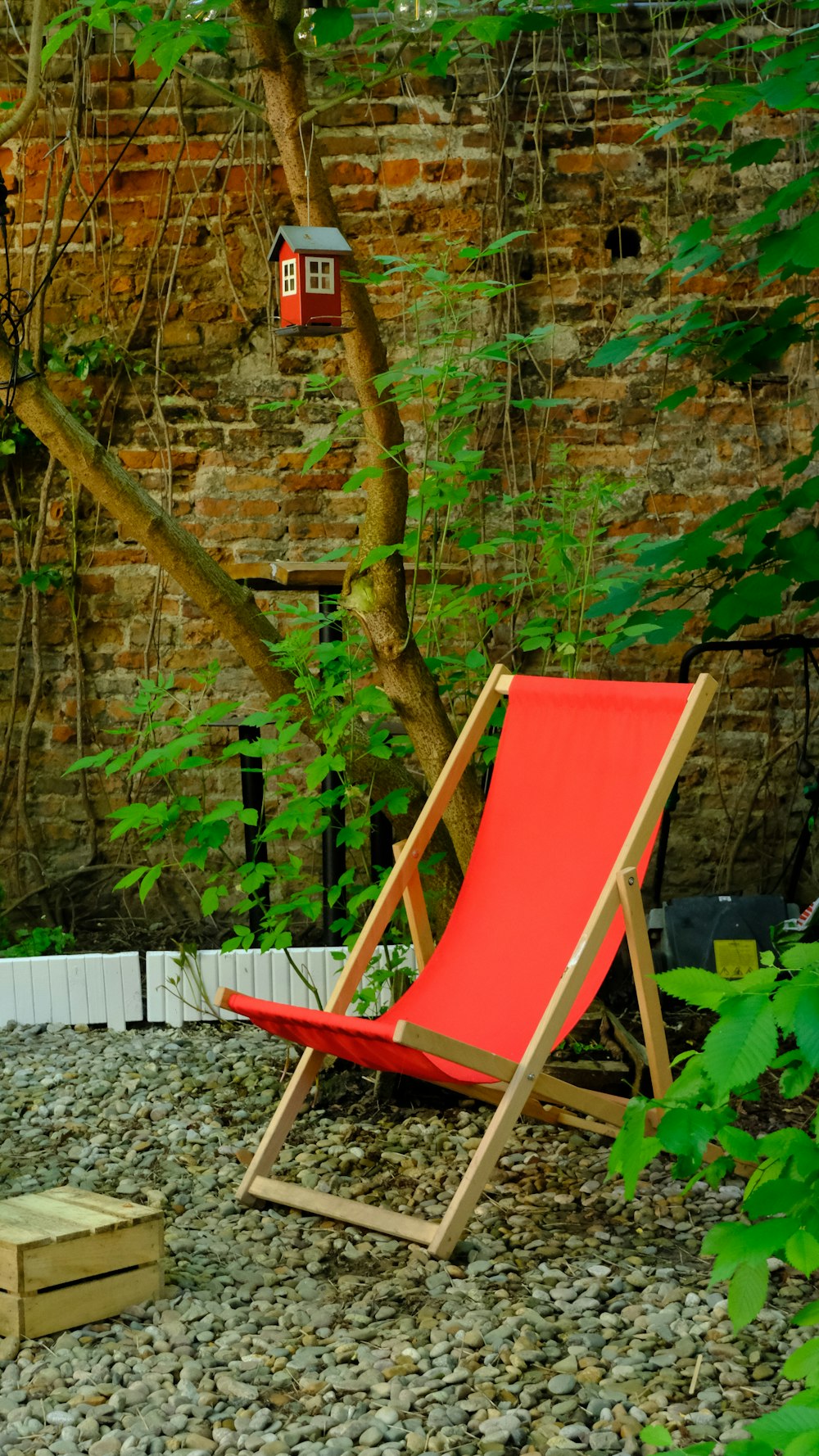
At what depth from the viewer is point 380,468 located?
10.6ft

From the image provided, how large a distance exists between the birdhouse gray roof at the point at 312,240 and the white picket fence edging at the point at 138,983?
1999mm

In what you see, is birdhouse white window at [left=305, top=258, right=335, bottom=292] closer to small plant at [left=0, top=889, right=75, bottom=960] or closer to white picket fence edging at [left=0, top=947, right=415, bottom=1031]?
white picket fence edging at [left=0, top=947, right=415, bottom=1031]

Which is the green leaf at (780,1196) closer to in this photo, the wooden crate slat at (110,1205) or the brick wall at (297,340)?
the wooden crate slat at (110,1205)

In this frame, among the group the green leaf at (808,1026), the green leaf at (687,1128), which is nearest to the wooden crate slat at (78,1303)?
the green leaf at (687,1128)

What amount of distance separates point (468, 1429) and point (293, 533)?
3.05 meters

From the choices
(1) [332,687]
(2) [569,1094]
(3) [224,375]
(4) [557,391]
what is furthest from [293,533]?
(2) [569,1094]

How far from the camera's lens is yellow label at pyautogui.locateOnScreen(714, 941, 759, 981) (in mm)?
3619

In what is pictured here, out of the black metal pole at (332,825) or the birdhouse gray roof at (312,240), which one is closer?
the birdhouse gray roof at (312,240)

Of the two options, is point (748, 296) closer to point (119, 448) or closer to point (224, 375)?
point (224, 375)

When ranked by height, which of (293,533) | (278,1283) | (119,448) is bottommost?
(278,1283)

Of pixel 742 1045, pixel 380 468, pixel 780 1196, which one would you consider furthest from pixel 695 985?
pixel 380 468

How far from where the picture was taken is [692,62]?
3.51 m

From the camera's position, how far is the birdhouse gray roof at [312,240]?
2727 mm

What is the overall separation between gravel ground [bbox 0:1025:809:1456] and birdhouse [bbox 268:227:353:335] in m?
1.74
